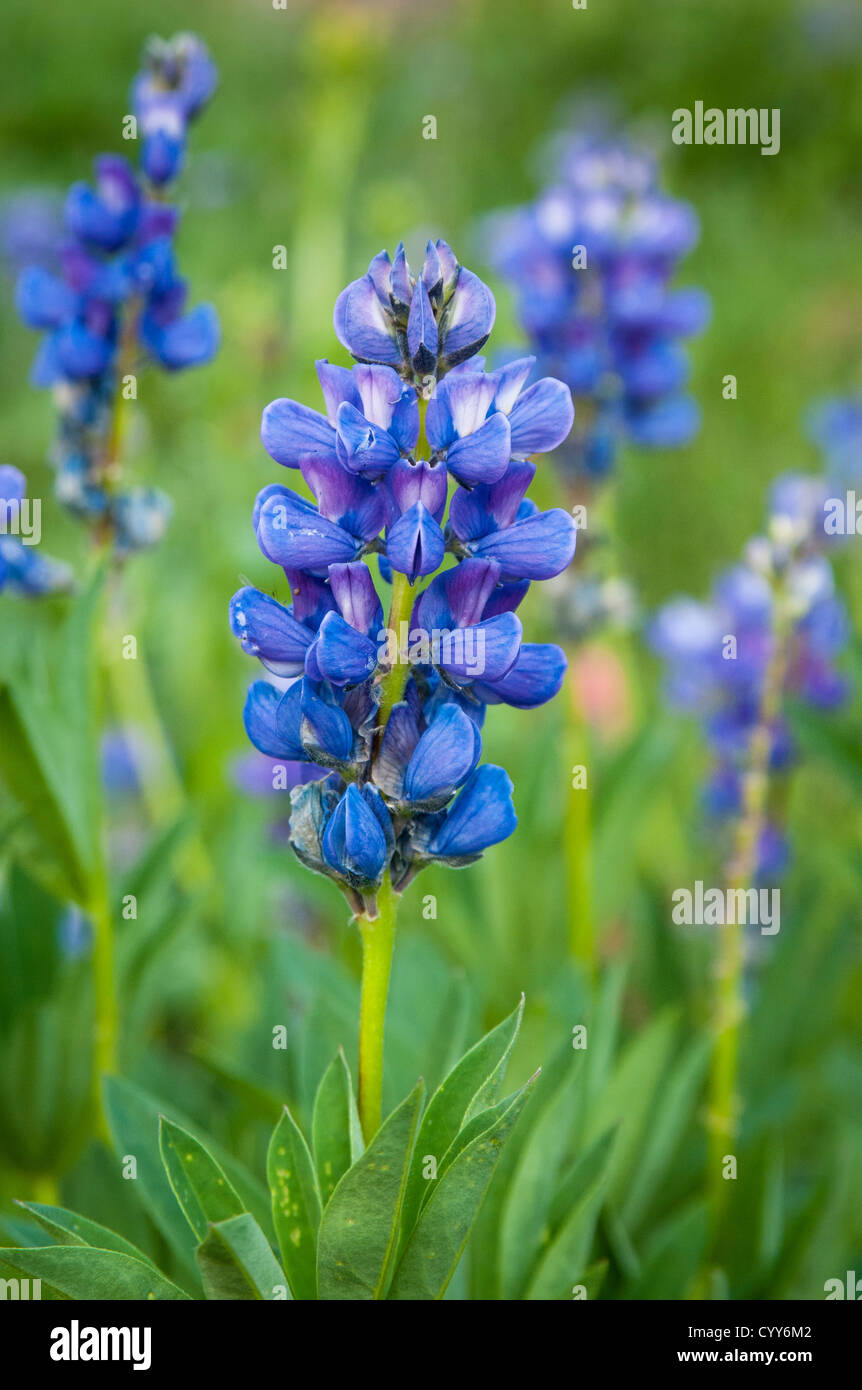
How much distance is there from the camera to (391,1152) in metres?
0.99

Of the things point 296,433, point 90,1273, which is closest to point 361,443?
point 296,433

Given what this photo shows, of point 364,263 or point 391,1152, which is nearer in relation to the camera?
point 391,1152

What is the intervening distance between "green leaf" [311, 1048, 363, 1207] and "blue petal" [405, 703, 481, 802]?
276 mm

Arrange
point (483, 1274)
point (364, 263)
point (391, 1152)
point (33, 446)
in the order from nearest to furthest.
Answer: point (391, 1152) → point (483, 1274) → point (33, 446) → point (364, 263)

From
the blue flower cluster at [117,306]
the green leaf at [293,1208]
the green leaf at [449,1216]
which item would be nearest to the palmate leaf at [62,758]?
the blue flower cluster at [117,306]

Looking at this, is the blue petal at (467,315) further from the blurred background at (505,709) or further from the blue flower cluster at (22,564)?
the blurred background at (505,709)

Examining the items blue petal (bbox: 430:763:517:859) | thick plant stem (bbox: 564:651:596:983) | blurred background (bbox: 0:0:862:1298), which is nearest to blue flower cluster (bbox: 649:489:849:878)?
blurred background (bbox: 0:0:862:1298)

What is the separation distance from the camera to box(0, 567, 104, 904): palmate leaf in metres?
1.61

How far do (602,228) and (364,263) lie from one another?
11.5ft

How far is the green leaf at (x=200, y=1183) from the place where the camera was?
113 cm

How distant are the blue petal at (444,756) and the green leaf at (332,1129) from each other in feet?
0.91

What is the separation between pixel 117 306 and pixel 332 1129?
1097 millimetres
